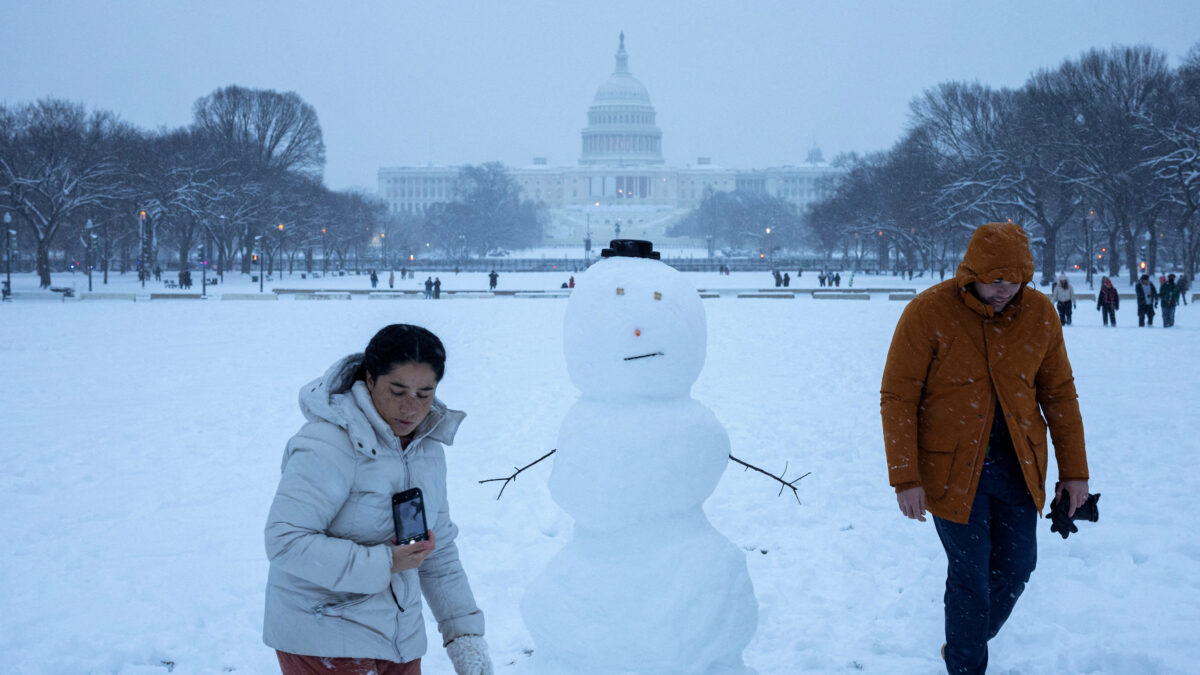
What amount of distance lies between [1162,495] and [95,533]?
745 centimetres

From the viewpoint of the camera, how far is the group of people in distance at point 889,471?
278cm

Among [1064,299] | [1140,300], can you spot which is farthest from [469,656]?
[1140,300]

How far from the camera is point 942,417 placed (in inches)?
156

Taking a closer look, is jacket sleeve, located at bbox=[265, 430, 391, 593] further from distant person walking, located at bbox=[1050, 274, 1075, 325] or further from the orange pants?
distant person walking, located at bbox=[1050, 274, 1075, 325]

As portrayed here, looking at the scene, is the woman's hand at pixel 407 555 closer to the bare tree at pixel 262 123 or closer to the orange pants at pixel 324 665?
the orange pants at pixel 324 665

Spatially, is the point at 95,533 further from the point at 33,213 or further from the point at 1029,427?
the point at 33,213

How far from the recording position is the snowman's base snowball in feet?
11.6

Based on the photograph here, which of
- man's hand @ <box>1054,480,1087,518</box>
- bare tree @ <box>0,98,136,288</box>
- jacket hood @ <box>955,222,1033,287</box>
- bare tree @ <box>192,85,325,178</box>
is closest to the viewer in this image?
jacket hood @ <box>955,222,1033,287</box>

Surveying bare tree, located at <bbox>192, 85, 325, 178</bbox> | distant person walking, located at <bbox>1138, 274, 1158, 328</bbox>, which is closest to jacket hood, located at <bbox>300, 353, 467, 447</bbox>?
distant person walking, located at <bbox>1138, 274, 1158, 328</bbox>

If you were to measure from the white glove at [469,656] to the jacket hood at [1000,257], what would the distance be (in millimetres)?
2294

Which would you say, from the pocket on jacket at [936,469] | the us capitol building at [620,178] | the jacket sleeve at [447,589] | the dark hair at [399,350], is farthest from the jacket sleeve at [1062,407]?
the us capitol building at [620,178]

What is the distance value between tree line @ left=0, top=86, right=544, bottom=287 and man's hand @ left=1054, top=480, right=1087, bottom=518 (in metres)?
41.6

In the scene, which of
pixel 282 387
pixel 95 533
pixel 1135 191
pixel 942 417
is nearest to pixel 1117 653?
pixel 942 417

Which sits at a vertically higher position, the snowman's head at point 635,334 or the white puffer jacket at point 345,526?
the snowman's head at point 635,334
